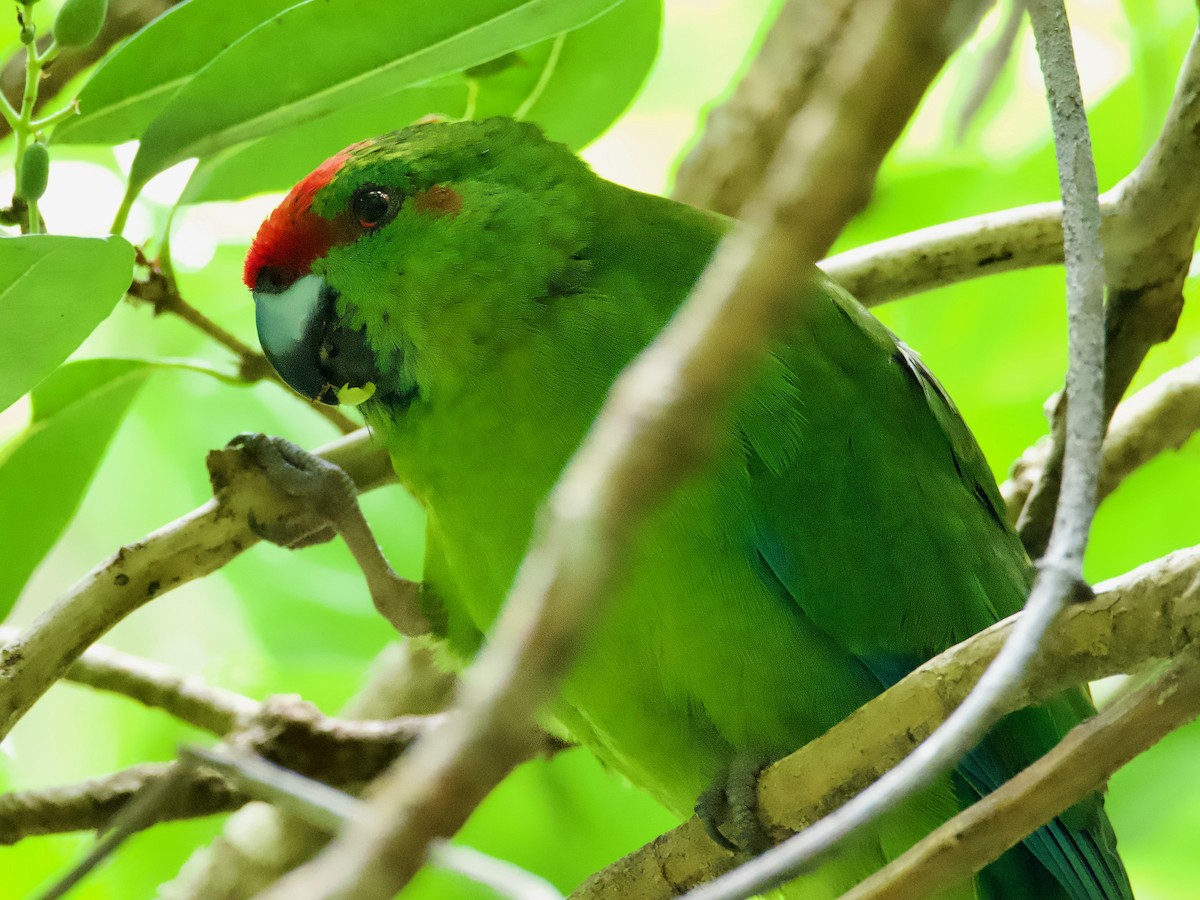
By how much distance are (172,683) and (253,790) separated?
2.61 feet

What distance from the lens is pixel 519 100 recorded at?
1500 millimetres

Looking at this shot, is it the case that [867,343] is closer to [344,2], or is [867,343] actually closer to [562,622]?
[344,2]

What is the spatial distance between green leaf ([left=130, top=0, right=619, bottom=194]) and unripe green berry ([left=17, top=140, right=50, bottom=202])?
0.11 metres

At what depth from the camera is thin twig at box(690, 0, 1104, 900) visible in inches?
19.5

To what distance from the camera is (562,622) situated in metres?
0.29

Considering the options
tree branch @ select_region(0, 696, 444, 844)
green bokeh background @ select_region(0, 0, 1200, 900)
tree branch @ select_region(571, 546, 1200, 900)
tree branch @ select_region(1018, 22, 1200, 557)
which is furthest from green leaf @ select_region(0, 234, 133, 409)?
tree branch @ select_region(1018, 22, 1200, 557)

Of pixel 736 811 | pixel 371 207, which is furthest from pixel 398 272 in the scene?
pixel 736 811

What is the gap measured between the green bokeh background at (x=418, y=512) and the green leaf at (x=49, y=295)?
819 millimetres

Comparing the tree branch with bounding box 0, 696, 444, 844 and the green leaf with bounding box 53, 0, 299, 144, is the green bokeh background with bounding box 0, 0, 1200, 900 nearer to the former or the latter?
the tree branch with bounding box 0, 696, 444, 844

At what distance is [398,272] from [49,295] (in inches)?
13.6

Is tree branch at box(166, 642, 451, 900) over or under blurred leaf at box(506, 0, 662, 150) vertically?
under

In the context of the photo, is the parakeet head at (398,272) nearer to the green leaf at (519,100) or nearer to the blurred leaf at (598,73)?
the green leaf at (519,100)

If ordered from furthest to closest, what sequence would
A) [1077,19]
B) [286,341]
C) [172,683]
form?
1. [1077,19]
2. [172,683]
3. [286,341]

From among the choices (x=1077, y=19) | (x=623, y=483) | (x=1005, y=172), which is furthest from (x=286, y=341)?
(x=1077, y=19)
